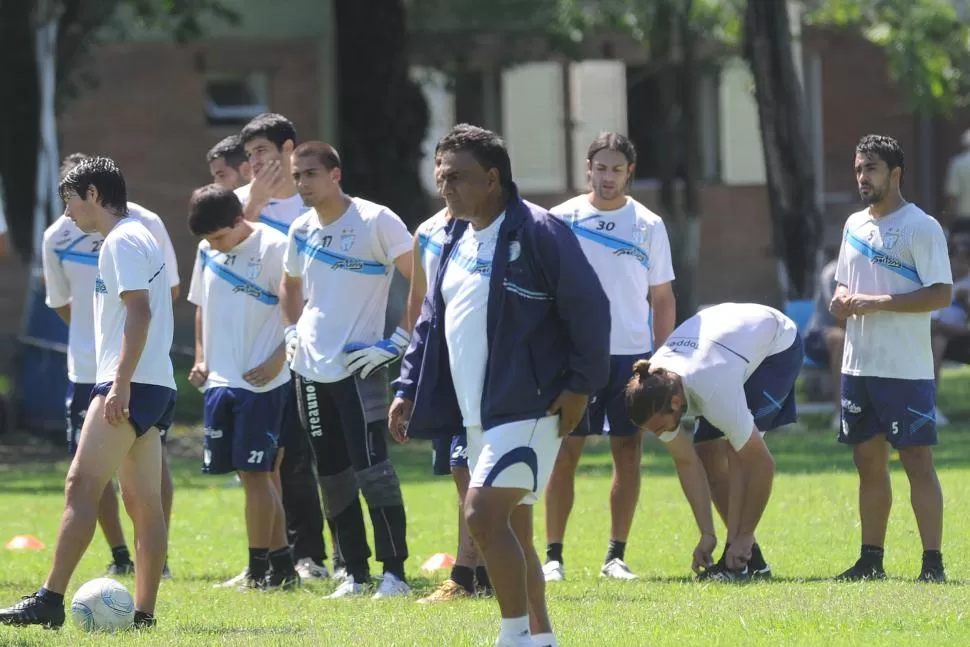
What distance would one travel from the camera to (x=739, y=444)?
8.45 metres

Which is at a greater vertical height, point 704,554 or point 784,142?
point 784,142

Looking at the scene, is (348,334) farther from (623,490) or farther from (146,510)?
(623,490)

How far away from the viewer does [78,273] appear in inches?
373

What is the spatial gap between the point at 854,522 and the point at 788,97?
30.3 feet

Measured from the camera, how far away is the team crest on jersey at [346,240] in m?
8.65

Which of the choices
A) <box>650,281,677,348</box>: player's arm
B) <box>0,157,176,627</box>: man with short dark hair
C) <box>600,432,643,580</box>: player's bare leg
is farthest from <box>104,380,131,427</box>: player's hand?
<box>650,281,677,348</box>: player's arm

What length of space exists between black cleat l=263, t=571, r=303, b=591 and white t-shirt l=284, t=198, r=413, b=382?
112cm

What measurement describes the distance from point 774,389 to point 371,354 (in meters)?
2.05

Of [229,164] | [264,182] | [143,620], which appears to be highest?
[229,164]

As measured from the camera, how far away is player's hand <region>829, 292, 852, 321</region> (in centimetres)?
851

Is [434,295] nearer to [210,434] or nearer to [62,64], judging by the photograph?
[210,434]

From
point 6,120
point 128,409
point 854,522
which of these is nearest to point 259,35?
point 6,120

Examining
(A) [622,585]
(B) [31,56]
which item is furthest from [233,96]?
(A) [622,585]

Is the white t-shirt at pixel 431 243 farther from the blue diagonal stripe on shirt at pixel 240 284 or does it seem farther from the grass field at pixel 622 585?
the grass field at pixel 622 585
